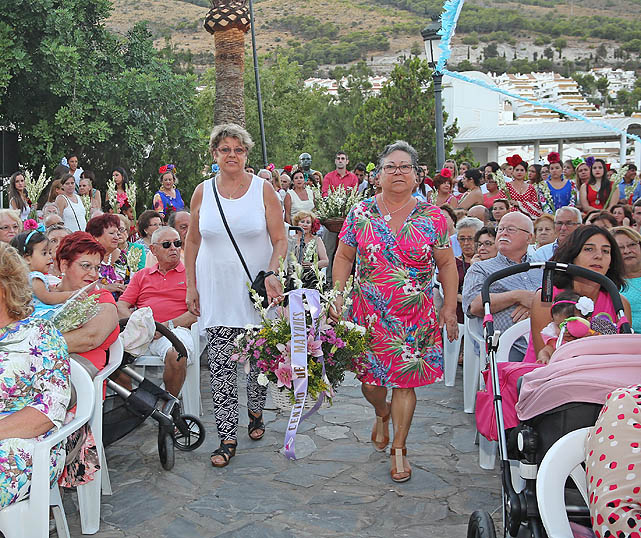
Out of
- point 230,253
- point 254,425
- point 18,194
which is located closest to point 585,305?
point 230,253

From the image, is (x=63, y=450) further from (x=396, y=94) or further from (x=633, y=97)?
(x=633, y=97)

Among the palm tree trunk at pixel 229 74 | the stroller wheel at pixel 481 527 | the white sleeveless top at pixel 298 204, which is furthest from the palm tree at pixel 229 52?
the stroller wheel at pixel 481 527

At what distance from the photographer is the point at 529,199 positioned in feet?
35.1

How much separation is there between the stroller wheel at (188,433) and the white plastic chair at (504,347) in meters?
1.99

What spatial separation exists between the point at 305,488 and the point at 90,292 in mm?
1843

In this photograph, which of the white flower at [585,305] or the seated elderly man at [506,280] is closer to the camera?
the white flower at [585,305]

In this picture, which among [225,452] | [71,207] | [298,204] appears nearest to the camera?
[225,452]

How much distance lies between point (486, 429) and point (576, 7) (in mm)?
167864

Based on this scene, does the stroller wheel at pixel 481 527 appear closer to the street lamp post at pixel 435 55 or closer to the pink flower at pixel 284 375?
the pink flower at pixel 284 375

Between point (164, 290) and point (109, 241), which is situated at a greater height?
point (109, 241)

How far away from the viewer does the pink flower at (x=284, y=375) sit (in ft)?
14.7

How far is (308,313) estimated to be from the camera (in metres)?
4.56

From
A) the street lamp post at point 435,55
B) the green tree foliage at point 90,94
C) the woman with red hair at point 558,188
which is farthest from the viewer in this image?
the green tree foliage at point 90,94

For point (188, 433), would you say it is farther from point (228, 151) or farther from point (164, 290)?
point (228, 151)
